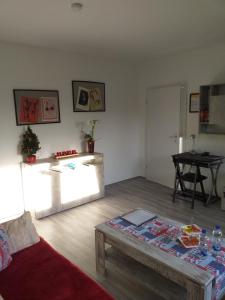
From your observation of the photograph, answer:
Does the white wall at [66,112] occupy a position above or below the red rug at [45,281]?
above

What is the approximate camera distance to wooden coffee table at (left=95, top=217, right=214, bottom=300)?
1531mm

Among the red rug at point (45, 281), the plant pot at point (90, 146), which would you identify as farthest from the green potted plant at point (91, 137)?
the red rug at point (45, 281)

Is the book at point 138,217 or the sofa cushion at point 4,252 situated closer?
the sofa cushion at point 4,252

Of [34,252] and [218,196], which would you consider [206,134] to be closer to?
[218,196]

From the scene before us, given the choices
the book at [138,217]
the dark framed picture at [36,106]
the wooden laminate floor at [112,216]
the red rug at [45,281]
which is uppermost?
the dark framed picture at [36,106]

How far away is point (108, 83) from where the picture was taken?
4484 millimetres

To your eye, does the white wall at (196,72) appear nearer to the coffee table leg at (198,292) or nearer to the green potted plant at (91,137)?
the green potted plant at (91,137)

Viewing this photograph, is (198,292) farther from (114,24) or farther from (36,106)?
(36,106)

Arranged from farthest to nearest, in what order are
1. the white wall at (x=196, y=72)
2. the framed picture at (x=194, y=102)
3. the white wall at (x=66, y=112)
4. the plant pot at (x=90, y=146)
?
1. the plant pot at (x=90, y=146)
2. the framed picture at (x=194, y=102)
3. the white wall at (x=196, y=72)
4. the white wall at (x=66, y=112)

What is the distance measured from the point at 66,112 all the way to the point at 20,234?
2.37 meters

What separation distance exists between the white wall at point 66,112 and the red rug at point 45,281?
1824 millimetres

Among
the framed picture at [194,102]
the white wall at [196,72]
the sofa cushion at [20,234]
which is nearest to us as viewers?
the sofa cushion at [20,234]

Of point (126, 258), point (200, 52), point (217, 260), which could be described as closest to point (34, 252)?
point (126, 258)

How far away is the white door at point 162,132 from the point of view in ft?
14.1
